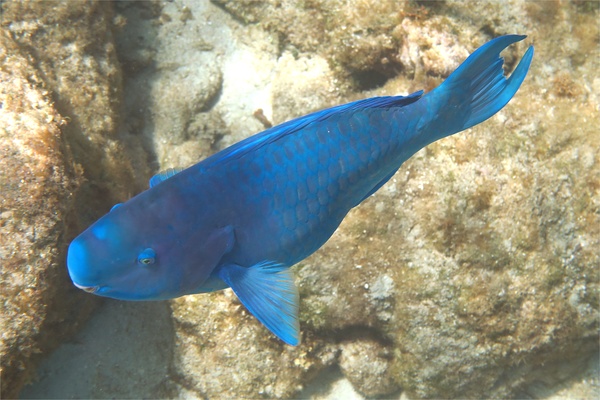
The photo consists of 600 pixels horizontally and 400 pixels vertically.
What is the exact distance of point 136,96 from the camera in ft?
16.3


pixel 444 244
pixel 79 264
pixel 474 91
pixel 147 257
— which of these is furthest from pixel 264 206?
pixel 444 244

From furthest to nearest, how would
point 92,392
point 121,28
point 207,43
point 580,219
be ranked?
point 207,43, point 121,28, point 92,392, point 580,219

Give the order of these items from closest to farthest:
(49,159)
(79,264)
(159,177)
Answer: (79,264), (159,177), (49,159)

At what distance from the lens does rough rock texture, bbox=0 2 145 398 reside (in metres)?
2.80

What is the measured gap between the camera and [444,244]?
373 cm

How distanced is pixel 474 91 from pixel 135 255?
6.55ft

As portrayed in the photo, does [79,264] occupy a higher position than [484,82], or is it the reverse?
[484,82]

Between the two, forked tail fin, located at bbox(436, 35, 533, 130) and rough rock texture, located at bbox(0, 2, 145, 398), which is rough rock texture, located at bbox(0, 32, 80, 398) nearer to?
rough rock texture, located at bbox(0, 2, 145, 398)

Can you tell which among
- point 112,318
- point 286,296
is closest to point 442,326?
point 286,296

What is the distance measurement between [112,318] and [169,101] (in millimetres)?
2462

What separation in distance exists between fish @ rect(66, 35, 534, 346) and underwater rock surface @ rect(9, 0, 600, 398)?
156cm

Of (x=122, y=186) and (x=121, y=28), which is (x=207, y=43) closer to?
(x=121, y=28)

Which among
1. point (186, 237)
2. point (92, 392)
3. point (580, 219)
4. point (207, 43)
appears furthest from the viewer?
point (207, 43)

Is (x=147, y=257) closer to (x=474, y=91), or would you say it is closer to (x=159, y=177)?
(x=159, y=177)
